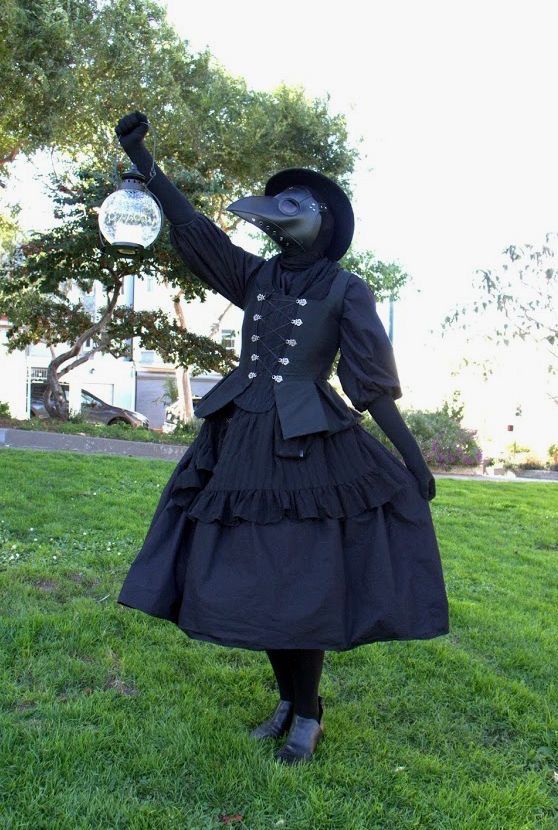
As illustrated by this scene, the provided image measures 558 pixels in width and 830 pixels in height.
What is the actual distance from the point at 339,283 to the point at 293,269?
244 mm

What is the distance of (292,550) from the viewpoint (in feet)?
7.58

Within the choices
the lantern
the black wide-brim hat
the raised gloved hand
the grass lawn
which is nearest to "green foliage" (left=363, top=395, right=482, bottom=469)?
the grass lawn

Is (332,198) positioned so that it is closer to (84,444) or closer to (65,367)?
(84,444)

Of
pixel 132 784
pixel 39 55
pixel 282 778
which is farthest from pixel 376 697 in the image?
pixel 39 55

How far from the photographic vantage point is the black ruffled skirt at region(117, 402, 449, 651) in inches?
88.7

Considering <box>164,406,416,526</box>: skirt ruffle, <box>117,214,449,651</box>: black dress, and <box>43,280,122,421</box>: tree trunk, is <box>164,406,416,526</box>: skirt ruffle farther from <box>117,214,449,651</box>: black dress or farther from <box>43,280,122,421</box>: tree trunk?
<box>43,280,122,421</box>: tree trunk

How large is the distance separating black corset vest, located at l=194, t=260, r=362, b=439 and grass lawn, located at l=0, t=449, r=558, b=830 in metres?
1.21

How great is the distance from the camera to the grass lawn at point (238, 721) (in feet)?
7.45

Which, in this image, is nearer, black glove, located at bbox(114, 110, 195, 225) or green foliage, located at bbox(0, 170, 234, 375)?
black glove, located at bbox(114, 110, 195, 225)

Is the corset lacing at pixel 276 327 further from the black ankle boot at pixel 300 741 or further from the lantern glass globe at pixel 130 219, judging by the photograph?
the black ankle boot at pixel 300 741

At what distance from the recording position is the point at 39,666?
3127 mm

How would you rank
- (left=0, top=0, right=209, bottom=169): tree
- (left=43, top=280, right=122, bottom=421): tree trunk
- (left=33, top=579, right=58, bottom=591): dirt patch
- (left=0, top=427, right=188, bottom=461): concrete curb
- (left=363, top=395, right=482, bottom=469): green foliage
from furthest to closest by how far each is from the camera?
(left=363, top=395, right=482, bottom=469): green foliage < (left=43, top=280, right=122, bottom=421): tree trunk < (left=0, top=427, right=188, bottom=461): concrete curb < (left=0, top=0, right=209, bottom=169): tree < (left=33, top=579, right=58, bottom=591): dirt patch

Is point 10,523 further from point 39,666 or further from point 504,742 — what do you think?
point 504,742

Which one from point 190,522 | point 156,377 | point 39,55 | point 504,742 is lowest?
point 504,742
